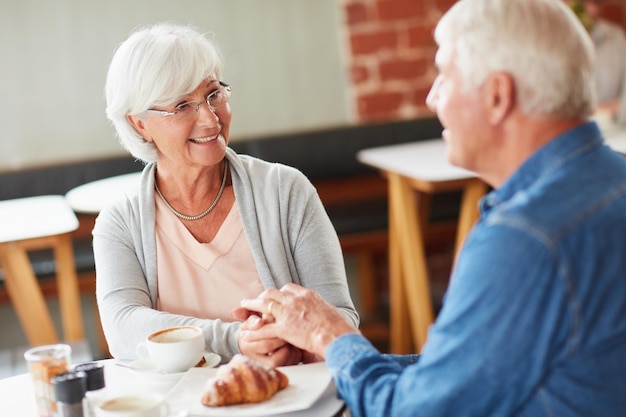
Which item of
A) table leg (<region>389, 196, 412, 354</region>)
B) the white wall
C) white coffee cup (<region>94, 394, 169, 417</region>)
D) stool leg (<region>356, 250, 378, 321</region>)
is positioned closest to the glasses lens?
white coffee cup (<region>94, 394, 169, 417</region>)

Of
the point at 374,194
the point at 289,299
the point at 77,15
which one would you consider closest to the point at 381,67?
the point at 374,194

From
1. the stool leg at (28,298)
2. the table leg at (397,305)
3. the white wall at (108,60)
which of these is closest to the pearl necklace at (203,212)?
the stool leg at (28,298)

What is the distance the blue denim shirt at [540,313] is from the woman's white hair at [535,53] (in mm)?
97

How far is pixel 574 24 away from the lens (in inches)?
50.3

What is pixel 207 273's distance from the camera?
6.70 ft

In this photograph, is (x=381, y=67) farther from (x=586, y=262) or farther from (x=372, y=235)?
(x=586, y=262)

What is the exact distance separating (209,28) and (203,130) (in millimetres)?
2606

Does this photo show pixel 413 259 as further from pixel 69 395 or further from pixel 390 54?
pixel 69 395

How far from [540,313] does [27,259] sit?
2.85 meters

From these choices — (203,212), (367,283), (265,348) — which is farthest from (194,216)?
(367,283)

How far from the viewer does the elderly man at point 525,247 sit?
1187mm

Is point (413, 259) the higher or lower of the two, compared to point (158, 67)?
lower

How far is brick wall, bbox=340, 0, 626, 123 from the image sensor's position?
4.71m

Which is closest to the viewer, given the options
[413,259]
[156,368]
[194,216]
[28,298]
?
[156,368]
